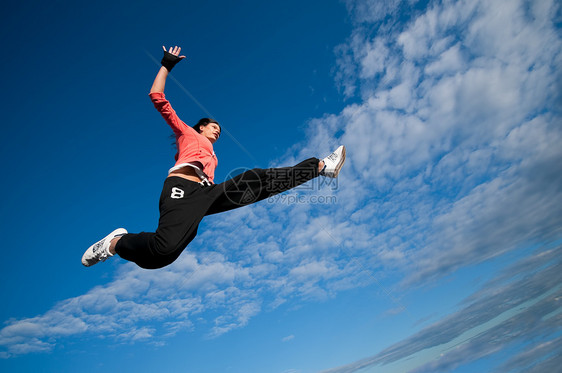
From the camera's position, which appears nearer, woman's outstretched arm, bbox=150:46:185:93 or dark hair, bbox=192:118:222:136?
woman's outstretched arm, bbox=150:46:185:93

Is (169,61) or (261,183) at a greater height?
(169,61)

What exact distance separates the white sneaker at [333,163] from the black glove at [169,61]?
2310 mm

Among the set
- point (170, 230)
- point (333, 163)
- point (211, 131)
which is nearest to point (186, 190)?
point (170, 230)

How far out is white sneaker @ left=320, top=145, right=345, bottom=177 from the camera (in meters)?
4.20

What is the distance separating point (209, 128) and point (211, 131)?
0.07 metres

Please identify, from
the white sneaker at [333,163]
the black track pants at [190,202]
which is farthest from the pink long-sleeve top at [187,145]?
the white sneaker at [333,163]

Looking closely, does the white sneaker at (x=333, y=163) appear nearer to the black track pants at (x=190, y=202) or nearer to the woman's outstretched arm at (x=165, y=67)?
the black track pants at (x=190, y=202)

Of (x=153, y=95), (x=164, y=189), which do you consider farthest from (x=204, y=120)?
(x=164, y=189)

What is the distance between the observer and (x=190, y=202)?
3754 mm

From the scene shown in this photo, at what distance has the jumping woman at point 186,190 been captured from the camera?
359 cm

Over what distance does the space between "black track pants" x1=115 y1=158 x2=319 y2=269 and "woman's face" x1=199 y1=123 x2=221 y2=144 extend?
3.36 feet

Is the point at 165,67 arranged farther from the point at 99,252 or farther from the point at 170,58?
the point at 99,252

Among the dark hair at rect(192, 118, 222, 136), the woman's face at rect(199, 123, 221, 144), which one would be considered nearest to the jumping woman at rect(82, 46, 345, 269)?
the woman's face at rect(199, 123, 221, 144)

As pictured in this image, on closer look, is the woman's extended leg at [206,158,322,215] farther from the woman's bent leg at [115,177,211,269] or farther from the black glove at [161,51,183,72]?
the black glove at [161,51,183,72]
